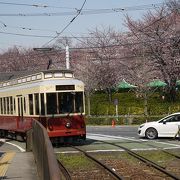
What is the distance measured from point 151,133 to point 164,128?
2.76ft

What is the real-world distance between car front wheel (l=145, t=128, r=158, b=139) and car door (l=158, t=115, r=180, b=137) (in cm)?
25

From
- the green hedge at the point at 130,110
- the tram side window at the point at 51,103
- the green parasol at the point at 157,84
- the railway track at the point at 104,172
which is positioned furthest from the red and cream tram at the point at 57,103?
the green parasol at the point at 157,84

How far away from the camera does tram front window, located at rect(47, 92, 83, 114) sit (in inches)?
867

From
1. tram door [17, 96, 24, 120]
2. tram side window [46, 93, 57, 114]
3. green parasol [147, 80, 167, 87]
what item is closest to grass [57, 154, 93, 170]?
tram side window [46, 93, 57, 114]

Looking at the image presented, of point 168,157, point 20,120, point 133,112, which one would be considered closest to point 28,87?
point 20,120

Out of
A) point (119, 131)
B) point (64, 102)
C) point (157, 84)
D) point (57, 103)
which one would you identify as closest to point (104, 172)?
point (57, 103)

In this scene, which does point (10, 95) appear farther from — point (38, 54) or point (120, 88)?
point (38, 54)

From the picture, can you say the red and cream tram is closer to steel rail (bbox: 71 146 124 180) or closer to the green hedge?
steel rail (bbox: 71 146 124 180)

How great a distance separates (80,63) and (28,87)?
45102 millimetres

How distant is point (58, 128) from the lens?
22109 millimetres

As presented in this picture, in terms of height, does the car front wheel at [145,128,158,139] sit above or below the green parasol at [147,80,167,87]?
below

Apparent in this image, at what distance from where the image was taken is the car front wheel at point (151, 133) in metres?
26.8

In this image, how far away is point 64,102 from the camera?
22.3 meters

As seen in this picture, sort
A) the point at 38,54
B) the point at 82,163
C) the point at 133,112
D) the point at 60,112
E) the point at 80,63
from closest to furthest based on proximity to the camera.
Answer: the point at 82,163
the point at 60,112
the point at 133,112
the point at 80,63
the point at 38,54
